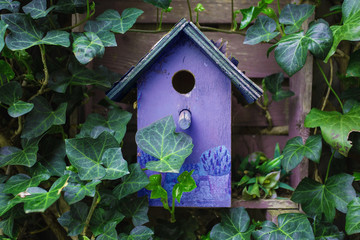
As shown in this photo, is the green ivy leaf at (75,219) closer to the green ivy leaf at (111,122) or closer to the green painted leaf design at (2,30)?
the green ivy leaf at (111,122)

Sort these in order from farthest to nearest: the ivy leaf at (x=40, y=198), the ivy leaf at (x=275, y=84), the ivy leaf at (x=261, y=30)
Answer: the ivy leaf at (x=275, y=84)
the ivy leaf at (x=261, y=30)
the ivy leaf at (x=40, y=198)

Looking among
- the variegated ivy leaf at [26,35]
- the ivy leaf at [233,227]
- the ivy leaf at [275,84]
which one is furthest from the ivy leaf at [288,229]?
the variegated ivy leaf at [26,35]

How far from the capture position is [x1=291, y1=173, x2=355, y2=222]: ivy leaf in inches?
→ 48.4

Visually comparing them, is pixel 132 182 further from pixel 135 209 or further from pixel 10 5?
pixel 10 5

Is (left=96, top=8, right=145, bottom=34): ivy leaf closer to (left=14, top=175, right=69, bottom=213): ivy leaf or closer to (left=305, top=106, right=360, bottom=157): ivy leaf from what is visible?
(left=14, top=175, right=69, bottom=213): ivy leaf

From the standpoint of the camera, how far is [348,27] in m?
1.15

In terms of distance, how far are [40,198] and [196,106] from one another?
546 millimetres

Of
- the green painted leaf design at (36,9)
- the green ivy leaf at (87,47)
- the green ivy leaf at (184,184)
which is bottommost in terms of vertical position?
the green ivy leaf at (184,184)

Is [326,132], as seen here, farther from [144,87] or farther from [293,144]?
[144,87]

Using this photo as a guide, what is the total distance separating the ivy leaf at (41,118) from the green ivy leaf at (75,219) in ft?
0.92

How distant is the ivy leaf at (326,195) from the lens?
4.03 feet

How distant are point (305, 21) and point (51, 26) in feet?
3.11

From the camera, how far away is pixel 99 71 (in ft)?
4.70

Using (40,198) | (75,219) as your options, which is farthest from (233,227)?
(40,198)
